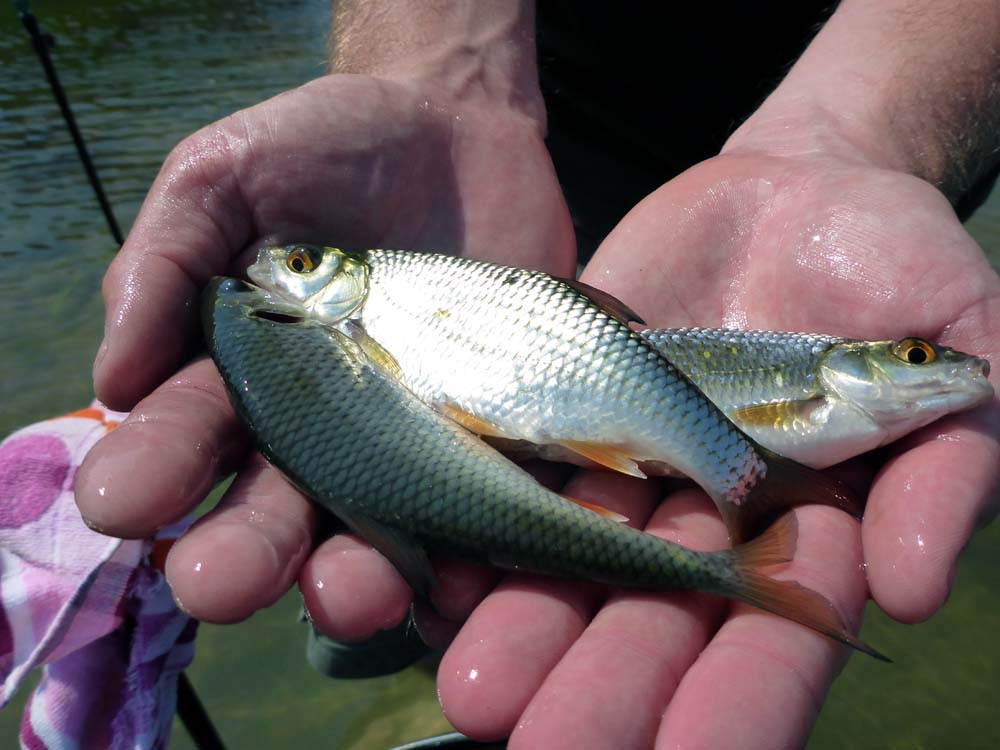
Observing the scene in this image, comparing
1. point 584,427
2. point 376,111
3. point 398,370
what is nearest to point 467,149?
point 376,111

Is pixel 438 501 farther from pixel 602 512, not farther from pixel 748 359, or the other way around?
pixel 748 359

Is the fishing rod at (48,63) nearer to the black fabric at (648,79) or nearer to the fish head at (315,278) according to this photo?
the fish head at (315,278)

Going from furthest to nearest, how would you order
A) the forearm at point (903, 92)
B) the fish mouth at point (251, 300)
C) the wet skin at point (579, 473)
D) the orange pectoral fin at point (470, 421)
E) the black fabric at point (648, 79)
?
the black fabric at point (648, 79), the forearm at point (903, 92), the fish mouth at point (251, 300), the orange pectoral fin at point (470, 421), the wet skin at point (579, 473)

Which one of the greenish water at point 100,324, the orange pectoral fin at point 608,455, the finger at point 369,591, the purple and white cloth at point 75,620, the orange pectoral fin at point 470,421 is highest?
the orange pectoral fin at point 608,455

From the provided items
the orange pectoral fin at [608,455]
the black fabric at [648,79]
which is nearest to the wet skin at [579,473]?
the orange pectoral fin at [608,455]

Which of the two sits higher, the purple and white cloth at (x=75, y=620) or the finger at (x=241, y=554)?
the finger at (x=241, y=554)

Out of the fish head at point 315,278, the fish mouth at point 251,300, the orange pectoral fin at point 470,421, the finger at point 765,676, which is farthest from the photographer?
the fish head at point 315,278

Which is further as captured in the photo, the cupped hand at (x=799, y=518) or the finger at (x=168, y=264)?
the finger at (x=168, y=264)
